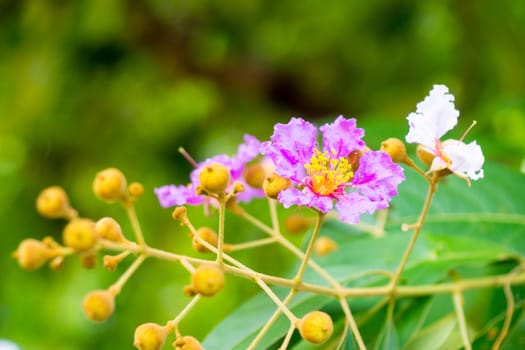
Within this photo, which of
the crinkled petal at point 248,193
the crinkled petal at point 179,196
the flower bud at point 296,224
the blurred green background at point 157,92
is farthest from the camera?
the blurred green background at point 157,92

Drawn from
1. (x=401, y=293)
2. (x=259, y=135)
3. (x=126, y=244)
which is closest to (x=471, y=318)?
Result: (x=401, y=293)

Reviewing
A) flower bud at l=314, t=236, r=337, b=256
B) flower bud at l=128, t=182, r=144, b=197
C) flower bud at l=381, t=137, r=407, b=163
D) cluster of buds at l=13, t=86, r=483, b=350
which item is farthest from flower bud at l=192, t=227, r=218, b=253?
flower bud at l=314, t=236, r=337, b=256

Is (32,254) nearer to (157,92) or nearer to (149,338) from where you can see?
(149,338)

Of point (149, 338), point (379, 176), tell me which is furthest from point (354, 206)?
point (149, 338)

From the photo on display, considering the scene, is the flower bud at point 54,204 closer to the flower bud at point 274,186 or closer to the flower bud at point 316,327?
the flower bud at point 274,186

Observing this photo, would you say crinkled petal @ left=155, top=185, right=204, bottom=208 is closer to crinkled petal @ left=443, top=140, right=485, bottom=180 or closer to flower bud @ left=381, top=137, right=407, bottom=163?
flower bud @ left=381, top=137, right=407, bottom=163

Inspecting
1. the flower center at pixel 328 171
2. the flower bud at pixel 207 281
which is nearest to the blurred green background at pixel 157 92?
the flower center at pixel 328 171
